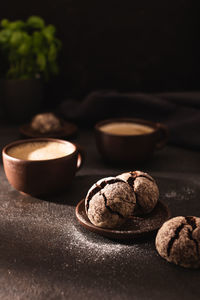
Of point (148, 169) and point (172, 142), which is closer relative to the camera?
point (148, 169)

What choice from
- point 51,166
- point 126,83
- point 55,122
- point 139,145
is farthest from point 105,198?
point 126,83

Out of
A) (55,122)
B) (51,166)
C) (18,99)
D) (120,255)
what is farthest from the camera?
(18,99)

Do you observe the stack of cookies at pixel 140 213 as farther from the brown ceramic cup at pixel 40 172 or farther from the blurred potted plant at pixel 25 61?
the blurred potted plant at pixel 25 61

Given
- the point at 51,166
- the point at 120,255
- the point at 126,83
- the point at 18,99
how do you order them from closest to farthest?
the point at 120,255 < the point at 51,166 < the point at 18,99 < the point at 126,83

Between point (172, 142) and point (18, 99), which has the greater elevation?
point (18, 99)

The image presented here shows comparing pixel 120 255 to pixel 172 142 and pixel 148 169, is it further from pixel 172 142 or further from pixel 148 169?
pixel 172 142

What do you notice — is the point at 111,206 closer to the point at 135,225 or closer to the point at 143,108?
the point at 135,225
